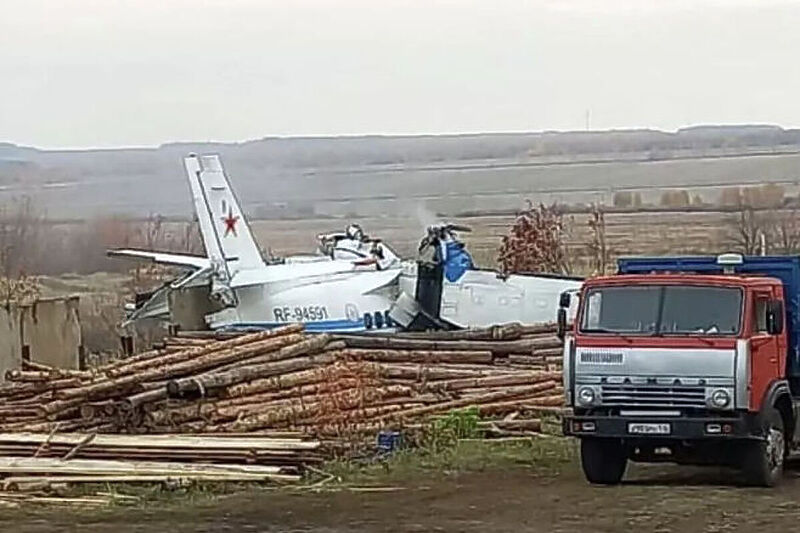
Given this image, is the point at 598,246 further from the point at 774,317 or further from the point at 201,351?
the point at 774,317

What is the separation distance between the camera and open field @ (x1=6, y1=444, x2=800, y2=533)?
17297 millimetres

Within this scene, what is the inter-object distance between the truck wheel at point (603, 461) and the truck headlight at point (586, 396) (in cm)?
66

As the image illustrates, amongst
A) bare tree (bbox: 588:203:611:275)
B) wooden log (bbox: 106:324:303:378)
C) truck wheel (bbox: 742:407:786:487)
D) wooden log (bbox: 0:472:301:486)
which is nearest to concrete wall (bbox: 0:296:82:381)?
wooden log (bbox: 106:324:303:378)

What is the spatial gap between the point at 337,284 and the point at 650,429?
22472 millimetres

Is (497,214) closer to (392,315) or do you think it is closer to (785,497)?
(392,315)

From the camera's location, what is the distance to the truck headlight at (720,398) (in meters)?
19.0

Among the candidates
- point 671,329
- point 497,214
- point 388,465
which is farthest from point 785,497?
point 497,214

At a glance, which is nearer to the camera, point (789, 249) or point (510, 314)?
point (510, 314)

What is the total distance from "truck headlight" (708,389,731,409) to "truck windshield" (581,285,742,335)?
634mm

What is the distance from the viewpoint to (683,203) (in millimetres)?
84875

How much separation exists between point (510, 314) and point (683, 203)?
159 feet

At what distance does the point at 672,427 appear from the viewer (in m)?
19.0

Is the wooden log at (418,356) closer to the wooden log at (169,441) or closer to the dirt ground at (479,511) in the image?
the wooden log at (169,441)

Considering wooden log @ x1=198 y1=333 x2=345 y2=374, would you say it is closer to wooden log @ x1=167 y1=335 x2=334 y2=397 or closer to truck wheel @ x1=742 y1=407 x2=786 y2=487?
wooden log @ x1=167 y1=335 x2=334 y2=397
